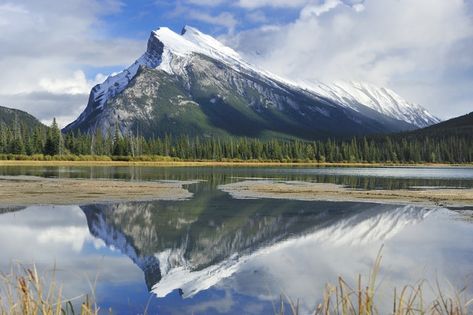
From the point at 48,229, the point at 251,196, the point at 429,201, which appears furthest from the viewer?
the point at 251,196

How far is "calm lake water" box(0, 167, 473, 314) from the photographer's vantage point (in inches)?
651

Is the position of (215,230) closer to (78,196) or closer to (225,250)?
(225,250)

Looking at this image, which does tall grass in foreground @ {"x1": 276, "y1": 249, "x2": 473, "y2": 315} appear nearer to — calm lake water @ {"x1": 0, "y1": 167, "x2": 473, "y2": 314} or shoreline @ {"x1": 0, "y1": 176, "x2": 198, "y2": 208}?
calm lake water @ {"x1": 0, "y1": 167, "x2": 473, "y2": 314}

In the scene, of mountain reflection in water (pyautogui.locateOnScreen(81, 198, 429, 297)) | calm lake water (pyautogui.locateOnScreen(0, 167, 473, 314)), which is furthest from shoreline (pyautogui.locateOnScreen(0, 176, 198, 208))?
mountain reflection in water (pyautogui.locateOnScreen(81, 198, 429, 297))

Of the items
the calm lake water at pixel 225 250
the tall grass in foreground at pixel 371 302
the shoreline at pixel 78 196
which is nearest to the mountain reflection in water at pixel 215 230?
the calm lake water at pixel 225 250

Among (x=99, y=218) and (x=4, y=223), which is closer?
(x=4, y=223)

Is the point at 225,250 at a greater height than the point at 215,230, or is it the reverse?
the point at 215,230

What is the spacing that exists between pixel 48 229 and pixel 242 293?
15.7m

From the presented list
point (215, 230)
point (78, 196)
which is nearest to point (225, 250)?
point (215, 230)

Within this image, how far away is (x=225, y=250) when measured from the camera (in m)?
24.0

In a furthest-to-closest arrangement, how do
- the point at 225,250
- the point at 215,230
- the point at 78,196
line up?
the point at 78,196 < the point at 215,230 < the point at 225,250

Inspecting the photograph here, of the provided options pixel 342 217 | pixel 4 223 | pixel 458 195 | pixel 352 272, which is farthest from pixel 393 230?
pixel 458 195

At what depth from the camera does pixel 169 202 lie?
4316cm

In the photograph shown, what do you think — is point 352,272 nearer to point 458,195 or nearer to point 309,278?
point 309,278
